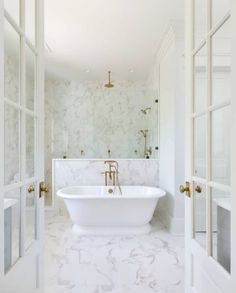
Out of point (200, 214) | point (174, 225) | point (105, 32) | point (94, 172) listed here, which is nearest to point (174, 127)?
point (174, 225)

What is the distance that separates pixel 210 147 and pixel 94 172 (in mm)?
3438

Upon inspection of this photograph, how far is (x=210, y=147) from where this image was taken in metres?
1.25

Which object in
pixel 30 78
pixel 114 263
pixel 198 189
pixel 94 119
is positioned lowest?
pixel 114 263

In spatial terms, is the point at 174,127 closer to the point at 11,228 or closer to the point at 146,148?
the point at 146,148

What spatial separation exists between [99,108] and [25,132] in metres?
4.58

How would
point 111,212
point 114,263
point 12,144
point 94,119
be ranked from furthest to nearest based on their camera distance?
1. point 94,119
2. point 111,212
3. point 114,263
4. point 12,144

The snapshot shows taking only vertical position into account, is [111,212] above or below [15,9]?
below

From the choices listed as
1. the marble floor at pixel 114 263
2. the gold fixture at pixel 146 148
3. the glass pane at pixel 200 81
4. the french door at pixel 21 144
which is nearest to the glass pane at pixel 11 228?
the french door at pixel 21 144

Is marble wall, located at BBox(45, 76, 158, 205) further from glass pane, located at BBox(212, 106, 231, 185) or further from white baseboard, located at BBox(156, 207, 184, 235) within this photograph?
glass pane, located at BBox(212, 106, 231, 185)

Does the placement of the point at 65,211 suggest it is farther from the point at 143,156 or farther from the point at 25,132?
the point at 25,132

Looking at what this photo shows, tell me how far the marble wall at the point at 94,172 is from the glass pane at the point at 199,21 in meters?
3.19

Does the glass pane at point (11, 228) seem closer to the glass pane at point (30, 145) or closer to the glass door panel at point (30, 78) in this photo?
the glass pane at point (30, 145)

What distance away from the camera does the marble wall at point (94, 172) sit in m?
4.52

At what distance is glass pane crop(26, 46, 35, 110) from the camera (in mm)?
1341
